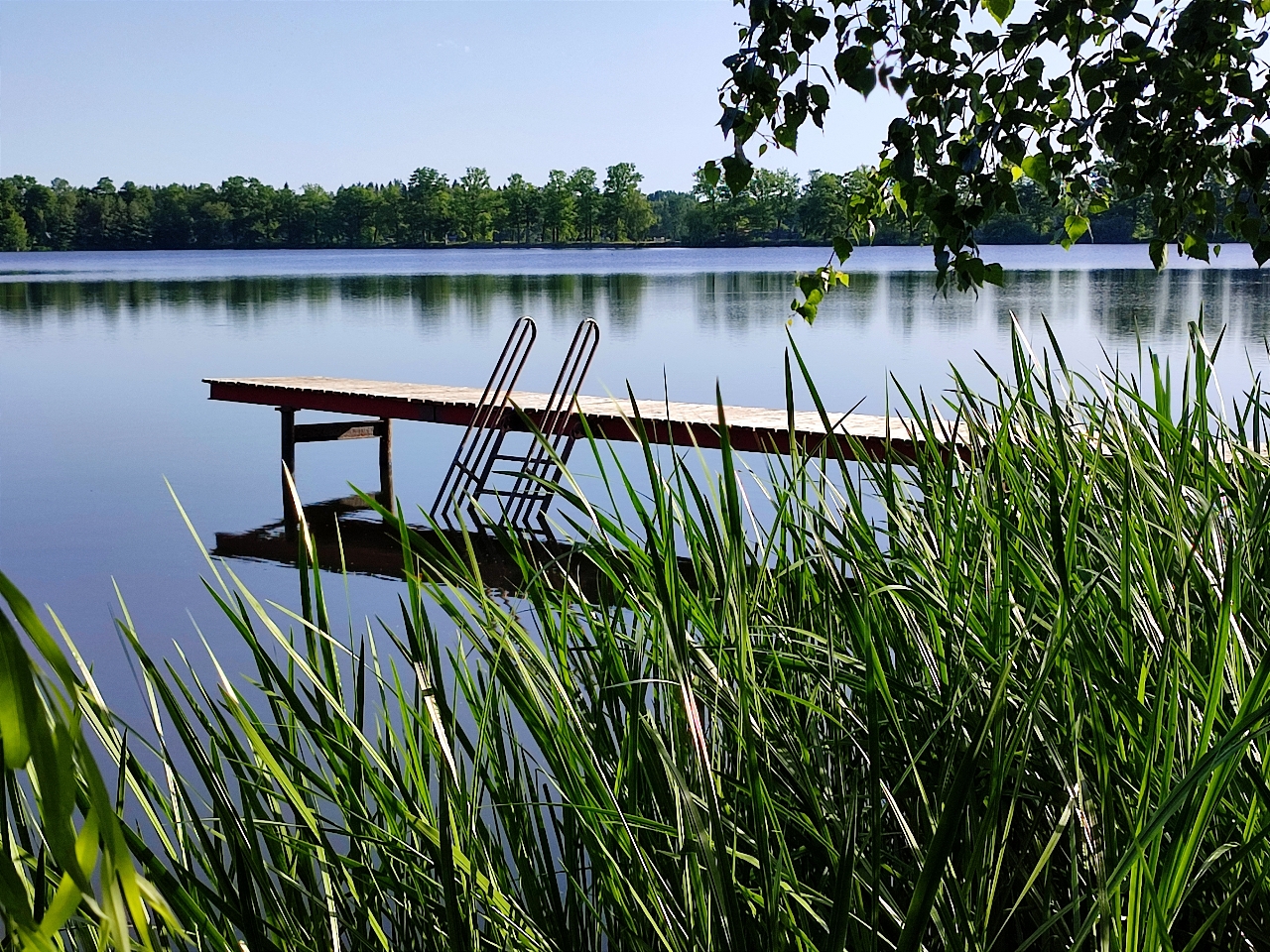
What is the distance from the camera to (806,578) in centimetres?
210

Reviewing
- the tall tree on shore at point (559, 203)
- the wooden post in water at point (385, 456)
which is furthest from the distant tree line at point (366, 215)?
the wooden post in water at point (385, 456)

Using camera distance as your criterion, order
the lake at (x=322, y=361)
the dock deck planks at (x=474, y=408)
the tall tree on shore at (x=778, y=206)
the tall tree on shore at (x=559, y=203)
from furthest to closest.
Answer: the tall tree on shore at (x=559, y=203) → the tall tree on shore at (x=778, y=206) → the lake at (x=322, y=361) → the dock deck planks at (x=474, y=408)

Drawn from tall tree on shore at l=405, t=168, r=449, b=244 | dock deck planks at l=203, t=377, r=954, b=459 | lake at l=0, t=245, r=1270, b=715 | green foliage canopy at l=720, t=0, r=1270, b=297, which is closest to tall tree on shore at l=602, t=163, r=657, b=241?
tall tree on shore at l=405, t=168, r=449, b=244

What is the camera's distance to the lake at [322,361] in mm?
10125

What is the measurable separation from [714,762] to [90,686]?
691mm

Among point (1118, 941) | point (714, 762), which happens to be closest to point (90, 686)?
point (714, 762)

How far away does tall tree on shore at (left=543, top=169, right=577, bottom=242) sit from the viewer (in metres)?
125

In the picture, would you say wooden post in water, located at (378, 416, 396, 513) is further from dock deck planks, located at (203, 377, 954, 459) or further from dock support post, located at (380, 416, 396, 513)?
dock deck planks, located at (203, 377, 954, 459)

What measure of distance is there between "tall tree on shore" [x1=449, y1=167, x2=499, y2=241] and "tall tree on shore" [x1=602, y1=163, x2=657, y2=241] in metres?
11.4

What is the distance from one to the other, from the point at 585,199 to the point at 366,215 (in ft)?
72.1

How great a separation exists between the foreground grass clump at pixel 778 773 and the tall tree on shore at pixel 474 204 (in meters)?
127

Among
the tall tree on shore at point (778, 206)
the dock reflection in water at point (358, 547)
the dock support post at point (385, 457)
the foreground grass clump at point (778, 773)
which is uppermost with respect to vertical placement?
the tall tree on shore at point (778, 206)

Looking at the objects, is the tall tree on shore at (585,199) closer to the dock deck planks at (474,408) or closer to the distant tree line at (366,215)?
the distant tree line at (366,215)

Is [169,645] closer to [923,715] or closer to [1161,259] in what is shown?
[1161,259]
